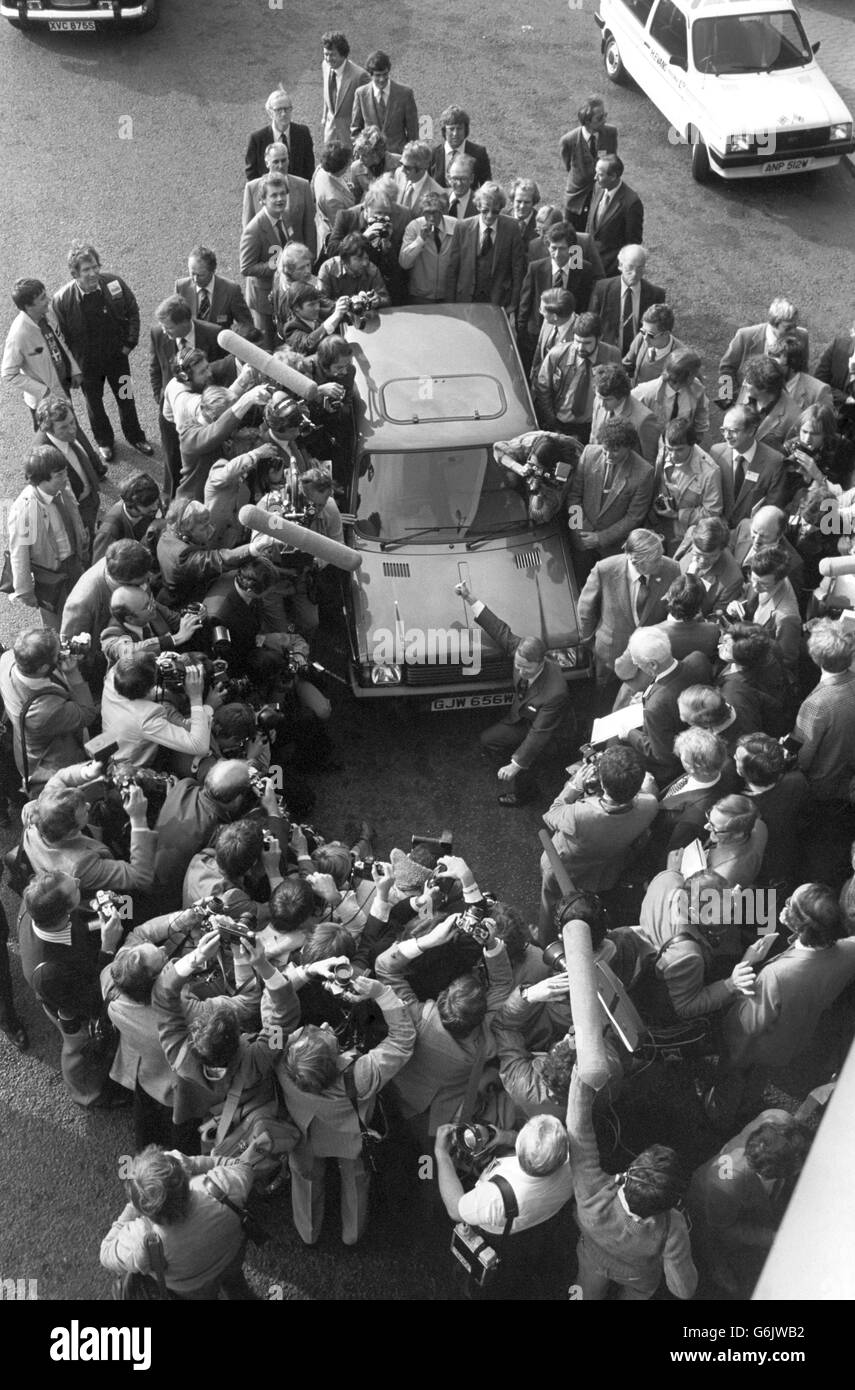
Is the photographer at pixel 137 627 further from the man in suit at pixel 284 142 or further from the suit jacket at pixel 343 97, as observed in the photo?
the suit jacket at pixel 343 97

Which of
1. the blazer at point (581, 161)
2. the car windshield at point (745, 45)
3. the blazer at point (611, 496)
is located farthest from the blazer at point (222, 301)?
the car windshield at point (745, 45)

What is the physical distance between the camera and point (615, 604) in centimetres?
747

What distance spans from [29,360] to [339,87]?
14.8ft

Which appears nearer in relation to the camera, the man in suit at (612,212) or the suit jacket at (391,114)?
the man in suit at (612,212)

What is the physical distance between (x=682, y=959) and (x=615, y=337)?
554 cm

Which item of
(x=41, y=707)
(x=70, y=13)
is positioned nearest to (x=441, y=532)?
(x=41, y=707)

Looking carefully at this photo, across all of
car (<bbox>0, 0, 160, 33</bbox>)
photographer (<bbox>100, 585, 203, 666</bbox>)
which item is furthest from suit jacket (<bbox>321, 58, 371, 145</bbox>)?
photographer (<bbox>100, 585, 203, 666</bbox>)

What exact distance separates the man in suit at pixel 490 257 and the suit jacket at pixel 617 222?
88cm

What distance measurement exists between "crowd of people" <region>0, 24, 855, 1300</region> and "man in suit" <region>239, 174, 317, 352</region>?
0.11 metres

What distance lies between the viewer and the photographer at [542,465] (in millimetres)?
8055

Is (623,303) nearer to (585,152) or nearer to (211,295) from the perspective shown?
(585,152)

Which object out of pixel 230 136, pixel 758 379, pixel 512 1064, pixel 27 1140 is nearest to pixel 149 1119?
pixel 27 1140

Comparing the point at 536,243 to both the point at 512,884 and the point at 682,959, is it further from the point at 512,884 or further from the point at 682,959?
the point at 682,959

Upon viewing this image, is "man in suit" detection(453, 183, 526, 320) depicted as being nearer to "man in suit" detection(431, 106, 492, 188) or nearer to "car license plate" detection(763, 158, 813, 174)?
"man in suit" detection(431, 106, 492, 188)
